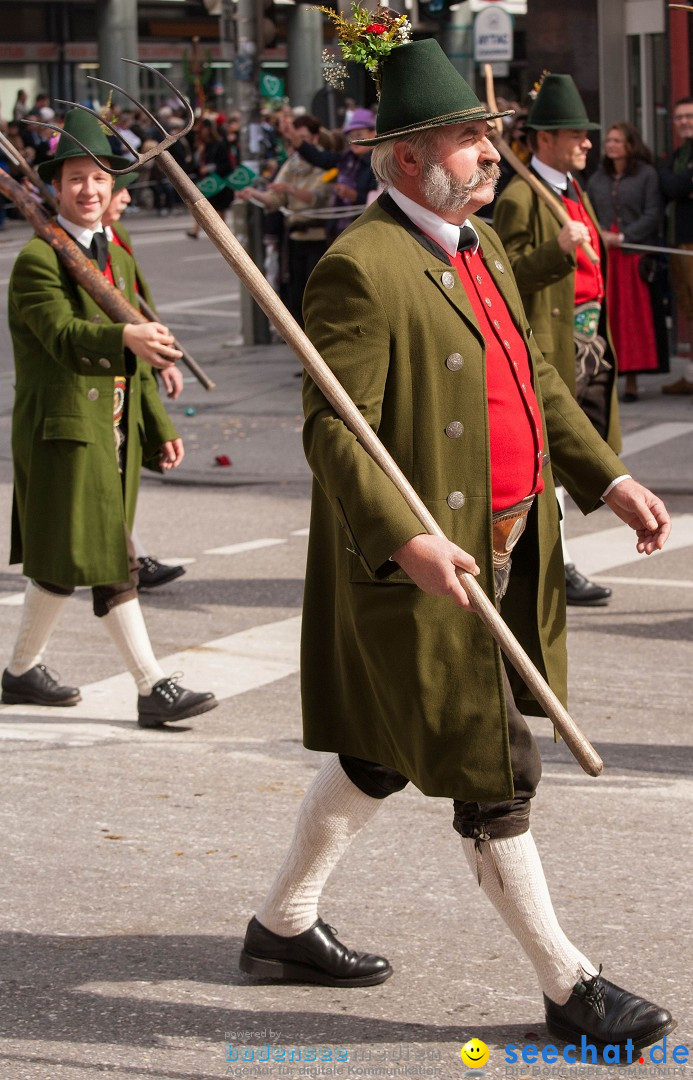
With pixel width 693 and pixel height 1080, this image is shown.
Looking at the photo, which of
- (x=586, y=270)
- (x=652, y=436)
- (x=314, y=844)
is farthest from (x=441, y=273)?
(x=652, y=436)

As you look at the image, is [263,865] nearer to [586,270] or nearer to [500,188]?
[586,270]

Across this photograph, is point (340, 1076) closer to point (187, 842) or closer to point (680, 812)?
point (187, 842)

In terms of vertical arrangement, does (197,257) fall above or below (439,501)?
below

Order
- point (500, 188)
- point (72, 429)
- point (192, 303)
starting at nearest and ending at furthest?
point (72, 429), point (500, 188), point (192, 303)

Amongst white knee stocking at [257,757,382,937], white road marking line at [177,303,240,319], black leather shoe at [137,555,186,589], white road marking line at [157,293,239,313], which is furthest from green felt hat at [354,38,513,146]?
white road marking line at [157,293,239,313]

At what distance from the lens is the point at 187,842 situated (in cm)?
502

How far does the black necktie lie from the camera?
20.3ft

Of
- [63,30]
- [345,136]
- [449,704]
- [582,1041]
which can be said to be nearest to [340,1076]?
[582,1041]

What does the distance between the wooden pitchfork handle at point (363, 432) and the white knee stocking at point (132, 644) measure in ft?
9.20

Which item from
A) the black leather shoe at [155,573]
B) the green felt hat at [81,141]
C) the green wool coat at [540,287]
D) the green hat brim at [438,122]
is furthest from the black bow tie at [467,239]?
the black leather shoe at [155,573]

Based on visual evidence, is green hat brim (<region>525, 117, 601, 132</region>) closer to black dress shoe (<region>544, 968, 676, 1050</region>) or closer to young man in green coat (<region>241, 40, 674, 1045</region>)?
young man in green coat (<region>241, 40, 674, 1045</region>)

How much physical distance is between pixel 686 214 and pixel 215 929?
1010 centimetres

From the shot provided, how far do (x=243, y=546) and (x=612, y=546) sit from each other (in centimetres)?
189

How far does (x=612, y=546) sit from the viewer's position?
9117 millimetres
